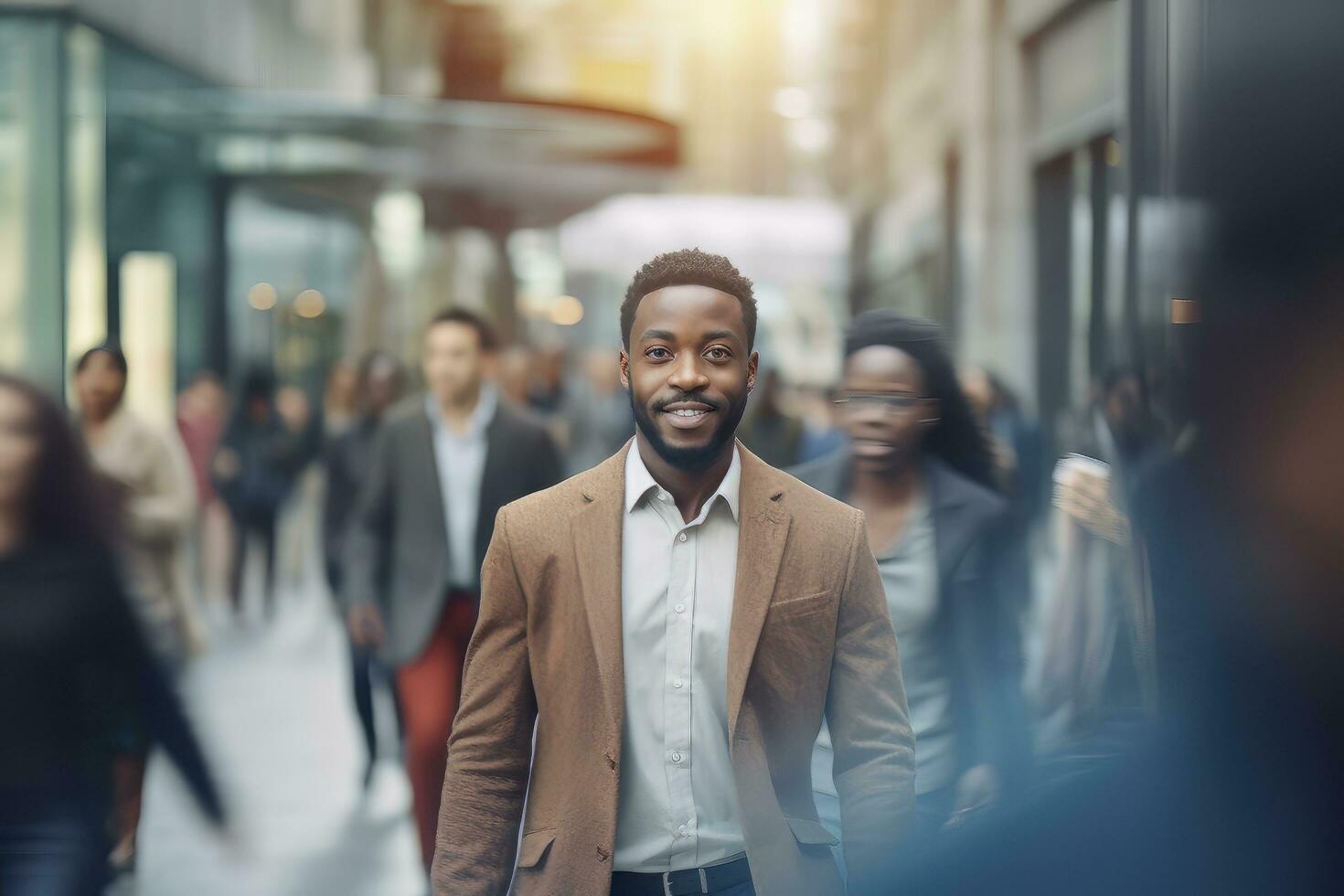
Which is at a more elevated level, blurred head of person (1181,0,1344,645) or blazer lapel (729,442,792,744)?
blurred head of person (1181,0,1344,645)

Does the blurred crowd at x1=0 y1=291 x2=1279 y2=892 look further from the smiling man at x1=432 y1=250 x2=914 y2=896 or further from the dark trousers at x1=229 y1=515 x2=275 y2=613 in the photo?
A: the dark trousers at x1=229 y1=515 x2=275 y2=613

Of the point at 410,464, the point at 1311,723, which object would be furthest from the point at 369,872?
the point at 1311,723

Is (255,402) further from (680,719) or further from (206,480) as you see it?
(680,719)

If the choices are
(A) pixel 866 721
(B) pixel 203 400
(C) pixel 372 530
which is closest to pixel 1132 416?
(A) pixel 866 721

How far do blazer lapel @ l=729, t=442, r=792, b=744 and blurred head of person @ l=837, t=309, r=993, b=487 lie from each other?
1210mm

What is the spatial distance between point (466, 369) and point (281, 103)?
11.5m

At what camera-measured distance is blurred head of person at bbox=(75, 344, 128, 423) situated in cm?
654

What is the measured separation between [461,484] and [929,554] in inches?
92.7

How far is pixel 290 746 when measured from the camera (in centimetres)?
825

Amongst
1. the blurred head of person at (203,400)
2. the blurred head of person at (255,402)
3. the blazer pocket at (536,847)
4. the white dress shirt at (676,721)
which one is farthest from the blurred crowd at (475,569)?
the blurred head of person at (203,400)

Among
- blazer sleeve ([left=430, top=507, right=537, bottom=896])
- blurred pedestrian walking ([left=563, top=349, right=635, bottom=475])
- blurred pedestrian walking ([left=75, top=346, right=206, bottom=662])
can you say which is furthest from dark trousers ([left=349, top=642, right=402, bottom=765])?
blurred pedestrian walking ([left=563, top=349, right=635, bottom=475])

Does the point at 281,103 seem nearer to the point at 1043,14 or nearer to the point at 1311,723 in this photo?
the point at 1043,14

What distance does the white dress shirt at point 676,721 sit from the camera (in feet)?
7.72

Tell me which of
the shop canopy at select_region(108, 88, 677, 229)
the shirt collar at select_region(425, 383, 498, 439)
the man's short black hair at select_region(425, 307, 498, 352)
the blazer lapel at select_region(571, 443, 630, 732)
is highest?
the shop canopy at select_region(108, 88, 677, 229)
